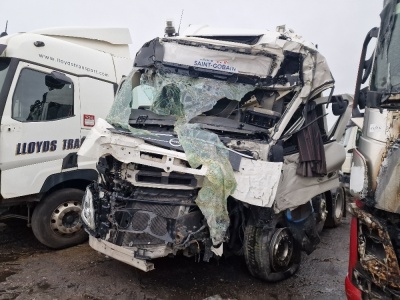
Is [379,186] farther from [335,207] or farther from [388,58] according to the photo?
[335,207]

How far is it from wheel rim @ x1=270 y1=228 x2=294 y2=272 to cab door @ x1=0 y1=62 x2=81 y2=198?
9.80 feet

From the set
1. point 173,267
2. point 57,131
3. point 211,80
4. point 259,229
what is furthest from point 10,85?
point 259,229

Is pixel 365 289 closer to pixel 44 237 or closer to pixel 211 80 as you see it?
pixel 211 80

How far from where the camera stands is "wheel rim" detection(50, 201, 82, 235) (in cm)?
494

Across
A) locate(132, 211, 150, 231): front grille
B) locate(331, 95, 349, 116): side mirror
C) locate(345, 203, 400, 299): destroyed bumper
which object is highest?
locate(331, 95, 349, 116): side mirror

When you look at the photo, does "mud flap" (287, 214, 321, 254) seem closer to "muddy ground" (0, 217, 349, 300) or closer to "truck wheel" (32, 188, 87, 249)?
"muddy ground" (0, 217, 349, 300)

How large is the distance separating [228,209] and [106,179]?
131 centimetres

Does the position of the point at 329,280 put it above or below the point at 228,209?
below

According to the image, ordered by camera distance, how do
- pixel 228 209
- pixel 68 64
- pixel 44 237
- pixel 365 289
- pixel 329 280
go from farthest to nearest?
pixel 68 64 < pixel 44 237 < pixel 329 280 < pixel 228 209 < pixel 365 289

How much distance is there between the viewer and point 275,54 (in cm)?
429

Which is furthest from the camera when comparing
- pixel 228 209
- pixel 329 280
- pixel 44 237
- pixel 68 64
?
pixel 68 64

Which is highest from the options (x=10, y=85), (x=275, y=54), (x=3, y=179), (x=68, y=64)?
(x=275, y=54)

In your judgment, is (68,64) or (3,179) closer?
(3,179)

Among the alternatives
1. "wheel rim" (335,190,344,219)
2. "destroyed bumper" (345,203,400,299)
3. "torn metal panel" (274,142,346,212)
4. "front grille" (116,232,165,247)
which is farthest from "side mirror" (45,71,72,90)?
"wheel rim" (335,190,344,219)
